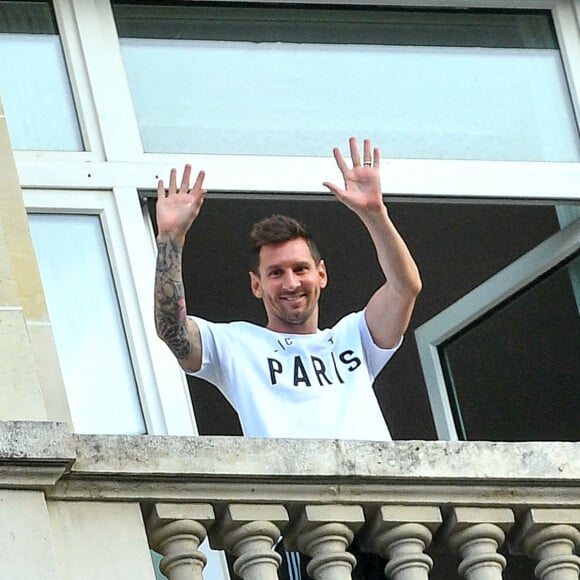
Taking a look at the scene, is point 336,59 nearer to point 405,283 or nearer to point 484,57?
point 484,57

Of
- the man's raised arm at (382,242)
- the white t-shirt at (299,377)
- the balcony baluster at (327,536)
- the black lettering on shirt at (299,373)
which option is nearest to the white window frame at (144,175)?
the white t-shirt at (299,377)

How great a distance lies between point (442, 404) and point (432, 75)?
54.7 inches

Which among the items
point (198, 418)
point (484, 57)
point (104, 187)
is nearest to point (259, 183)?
point (104, 187)

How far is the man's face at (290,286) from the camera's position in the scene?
21.0 feet

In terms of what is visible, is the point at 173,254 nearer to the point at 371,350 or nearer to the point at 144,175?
the point at 371,350

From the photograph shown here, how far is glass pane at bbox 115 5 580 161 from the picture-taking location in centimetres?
744

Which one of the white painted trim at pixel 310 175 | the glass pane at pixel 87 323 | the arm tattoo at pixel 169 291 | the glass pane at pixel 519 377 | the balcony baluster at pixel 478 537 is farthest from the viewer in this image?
the glass pane at pixel 519 377

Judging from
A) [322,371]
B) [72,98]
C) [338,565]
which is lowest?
[338,565]

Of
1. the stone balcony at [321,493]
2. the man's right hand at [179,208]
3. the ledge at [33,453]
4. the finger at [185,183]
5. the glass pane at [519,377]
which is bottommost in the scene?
the stone balcony at [321,493]

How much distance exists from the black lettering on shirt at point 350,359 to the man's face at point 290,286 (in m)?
0.12

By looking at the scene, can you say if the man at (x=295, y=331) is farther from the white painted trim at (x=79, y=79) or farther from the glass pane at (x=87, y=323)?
the white painted trim at (x=79, y=79)

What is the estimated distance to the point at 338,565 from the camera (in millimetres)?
5555

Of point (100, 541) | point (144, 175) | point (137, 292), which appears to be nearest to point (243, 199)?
point (144, 175)

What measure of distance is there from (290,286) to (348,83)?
58.2 inches
